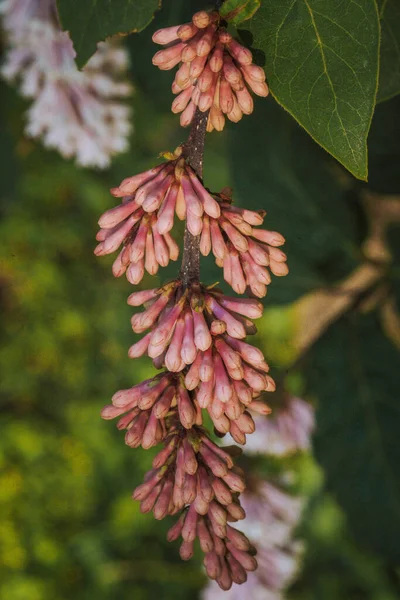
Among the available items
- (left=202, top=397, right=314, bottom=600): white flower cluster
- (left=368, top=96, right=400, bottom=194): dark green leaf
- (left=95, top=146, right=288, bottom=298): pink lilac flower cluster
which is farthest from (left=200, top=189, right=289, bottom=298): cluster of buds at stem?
(left=202, top=397, right=314, bottom=600): white flower cluster

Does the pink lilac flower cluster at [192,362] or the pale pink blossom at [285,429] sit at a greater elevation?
the pink lilac flower cluster at [192,362]

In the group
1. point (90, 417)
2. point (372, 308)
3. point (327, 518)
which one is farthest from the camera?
point (90, 417)

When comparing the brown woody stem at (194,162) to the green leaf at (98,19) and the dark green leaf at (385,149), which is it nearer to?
the green leaf at (98,19)

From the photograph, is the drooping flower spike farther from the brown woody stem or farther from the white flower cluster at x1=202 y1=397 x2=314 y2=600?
the white flower cluster at x1=202 y1=397 x2=314 y2=600

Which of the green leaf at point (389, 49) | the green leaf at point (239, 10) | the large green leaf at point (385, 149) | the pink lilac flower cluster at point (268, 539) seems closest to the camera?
the green leaf at point (239, 10)

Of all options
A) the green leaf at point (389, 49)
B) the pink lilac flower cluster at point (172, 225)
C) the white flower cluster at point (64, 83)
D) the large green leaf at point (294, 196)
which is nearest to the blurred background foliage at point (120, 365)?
the large green leaf at point (294, 196)

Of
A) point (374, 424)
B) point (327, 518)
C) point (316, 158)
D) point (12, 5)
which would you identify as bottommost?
point (327, 518)

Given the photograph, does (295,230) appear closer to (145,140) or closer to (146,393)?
(146,393)

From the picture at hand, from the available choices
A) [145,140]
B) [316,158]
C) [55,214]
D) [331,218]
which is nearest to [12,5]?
[316,158]
